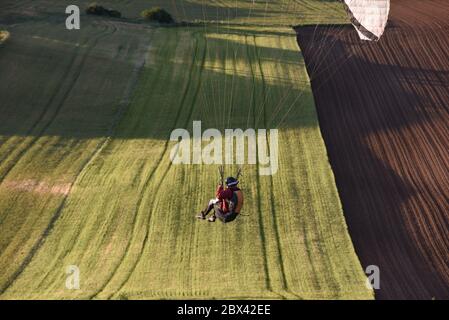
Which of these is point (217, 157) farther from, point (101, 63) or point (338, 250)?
point (101, 63)

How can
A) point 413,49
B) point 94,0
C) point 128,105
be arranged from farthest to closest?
point 94,0 → point 413,49 → point 128,105

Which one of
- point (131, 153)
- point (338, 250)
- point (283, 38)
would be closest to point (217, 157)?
point (131, 153)

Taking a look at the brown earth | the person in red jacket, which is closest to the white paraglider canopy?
the brown earth

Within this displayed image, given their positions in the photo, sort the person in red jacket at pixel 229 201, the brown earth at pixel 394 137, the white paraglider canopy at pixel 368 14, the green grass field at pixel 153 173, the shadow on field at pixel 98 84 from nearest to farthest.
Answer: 1. the person in red jacket at pixel 229 201
2. the green grass field at pixel 153 173
3. the brown earth at pixel 394 137
4. the white paraglider canopy at pixel 368 14
5. the shadow on field at pixel 98 84

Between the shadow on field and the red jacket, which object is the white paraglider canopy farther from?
the red jacket

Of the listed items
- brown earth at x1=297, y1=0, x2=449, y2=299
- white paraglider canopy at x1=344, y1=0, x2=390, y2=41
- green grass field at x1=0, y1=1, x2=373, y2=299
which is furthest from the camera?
white paraglider canopy at x1=344, y1=0, x2=390, y2=41

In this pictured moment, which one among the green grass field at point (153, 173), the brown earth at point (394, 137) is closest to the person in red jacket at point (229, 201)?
the green grass field at point (153, 173)

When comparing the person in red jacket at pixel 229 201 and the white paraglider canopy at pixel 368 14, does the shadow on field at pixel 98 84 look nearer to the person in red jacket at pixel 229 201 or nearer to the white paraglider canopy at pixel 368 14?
the white paraglider canopy at pixel 368 14
